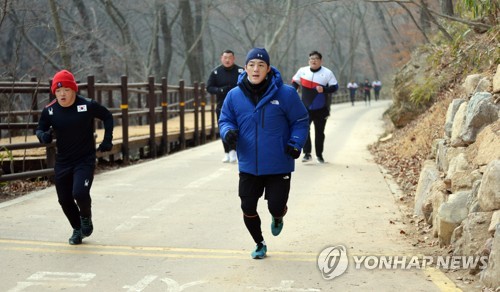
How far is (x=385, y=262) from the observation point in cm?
666

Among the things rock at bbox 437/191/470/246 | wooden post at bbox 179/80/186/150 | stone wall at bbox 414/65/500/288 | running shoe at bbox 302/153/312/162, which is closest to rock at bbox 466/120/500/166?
stone wall at bbox 414/65/500/288

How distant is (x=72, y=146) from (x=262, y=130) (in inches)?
77.5

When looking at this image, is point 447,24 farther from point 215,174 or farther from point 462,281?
point 462,281

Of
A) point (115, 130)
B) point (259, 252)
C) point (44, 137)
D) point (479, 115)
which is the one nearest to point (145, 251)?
point (259, 252)

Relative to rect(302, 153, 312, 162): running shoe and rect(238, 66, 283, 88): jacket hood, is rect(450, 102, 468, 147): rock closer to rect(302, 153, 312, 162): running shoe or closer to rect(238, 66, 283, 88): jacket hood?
rect(238, 66, 283, 88): jacket hood

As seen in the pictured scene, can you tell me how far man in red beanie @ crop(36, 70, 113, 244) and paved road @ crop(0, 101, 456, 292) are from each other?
15.5 inches

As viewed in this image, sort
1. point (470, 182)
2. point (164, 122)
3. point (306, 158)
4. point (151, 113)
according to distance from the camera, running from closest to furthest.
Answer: point (470, 182) → point (306, 158) → point (151, 113) → point (164, 122)

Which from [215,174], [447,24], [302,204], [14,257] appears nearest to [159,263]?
[14,257]

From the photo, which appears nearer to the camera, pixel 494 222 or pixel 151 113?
pixel 494 222

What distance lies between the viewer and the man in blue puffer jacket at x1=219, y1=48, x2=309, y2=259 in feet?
21.4

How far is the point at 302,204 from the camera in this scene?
9.70 meters

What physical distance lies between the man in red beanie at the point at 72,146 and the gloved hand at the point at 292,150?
200 cm

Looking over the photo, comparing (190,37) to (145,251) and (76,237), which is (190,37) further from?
(145,251)

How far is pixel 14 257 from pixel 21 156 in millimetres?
5799
